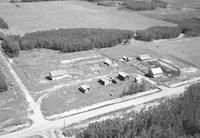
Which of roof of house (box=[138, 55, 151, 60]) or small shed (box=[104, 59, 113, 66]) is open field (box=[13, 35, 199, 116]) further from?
roof of house (box=[138, 55, 151, 60])

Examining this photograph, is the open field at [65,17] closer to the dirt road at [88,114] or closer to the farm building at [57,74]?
the farm building at [57,74]

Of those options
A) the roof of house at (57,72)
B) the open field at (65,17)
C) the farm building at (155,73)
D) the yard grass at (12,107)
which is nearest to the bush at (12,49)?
the yard grass at (12,107)

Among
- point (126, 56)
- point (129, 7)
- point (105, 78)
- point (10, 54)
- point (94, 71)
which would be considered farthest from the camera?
point (129, 7)

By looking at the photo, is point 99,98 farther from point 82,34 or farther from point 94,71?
point 82,34

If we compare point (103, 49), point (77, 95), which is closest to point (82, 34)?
point (103, 49)

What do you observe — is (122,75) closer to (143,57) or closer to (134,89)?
(134,89)

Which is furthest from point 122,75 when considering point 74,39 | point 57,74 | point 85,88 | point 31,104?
point 74,39
